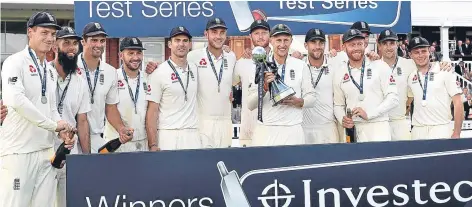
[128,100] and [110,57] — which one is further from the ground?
[110,57]

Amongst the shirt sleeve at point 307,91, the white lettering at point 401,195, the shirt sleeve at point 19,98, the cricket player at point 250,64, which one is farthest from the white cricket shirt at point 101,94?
the white lettering at point 401,195

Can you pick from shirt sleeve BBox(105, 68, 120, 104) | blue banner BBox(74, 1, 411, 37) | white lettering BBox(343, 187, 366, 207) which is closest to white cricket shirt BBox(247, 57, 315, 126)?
shirt sleeve BBox(105, 68, 120, 104)

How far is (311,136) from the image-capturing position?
23.5 ft

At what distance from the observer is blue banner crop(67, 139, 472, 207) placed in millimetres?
4555

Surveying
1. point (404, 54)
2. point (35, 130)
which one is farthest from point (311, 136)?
point (404, 54)

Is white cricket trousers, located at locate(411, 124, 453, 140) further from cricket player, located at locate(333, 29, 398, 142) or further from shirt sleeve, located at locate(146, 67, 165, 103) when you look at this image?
shirt sleeve, located at locate(146, 67, 165, 103)

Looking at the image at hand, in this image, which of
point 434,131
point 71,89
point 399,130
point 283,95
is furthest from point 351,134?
point 71,89

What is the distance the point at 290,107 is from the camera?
21.1 ft

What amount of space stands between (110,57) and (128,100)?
8.47 m

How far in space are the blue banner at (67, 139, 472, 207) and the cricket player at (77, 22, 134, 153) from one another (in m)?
1.91

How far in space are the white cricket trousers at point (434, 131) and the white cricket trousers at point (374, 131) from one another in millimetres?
636

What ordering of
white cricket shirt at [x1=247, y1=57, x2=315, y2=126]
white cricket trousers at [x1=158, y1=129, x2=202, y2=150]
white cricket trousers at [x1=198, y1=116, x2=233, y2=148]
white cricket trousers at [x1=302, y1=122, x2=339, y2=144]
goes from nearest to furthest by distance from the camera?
1. white cricket shirt at [x1=247, y1=57, x2=315, y2=126]
2. white cricket trousers at [x1=158, y1=129, x2=202, y2=150]
3. white cricket trousers at [x1=198, y1=116, x2=233, y2=148]
4. white cricket trousers at [x1=302, y1=122, x2=339, y2=144]

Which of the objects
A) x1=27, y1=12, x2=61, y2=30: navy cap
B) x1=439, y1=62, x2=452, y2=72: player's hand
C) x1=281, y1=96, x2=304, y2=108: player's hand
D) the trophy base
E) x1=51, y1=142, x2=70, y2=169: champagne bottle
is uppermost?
x1=27, y1=12, x2=61, y2=30: navy cap

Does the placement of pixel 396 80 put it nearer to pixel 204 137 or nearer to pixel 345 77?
pixel 345 77
